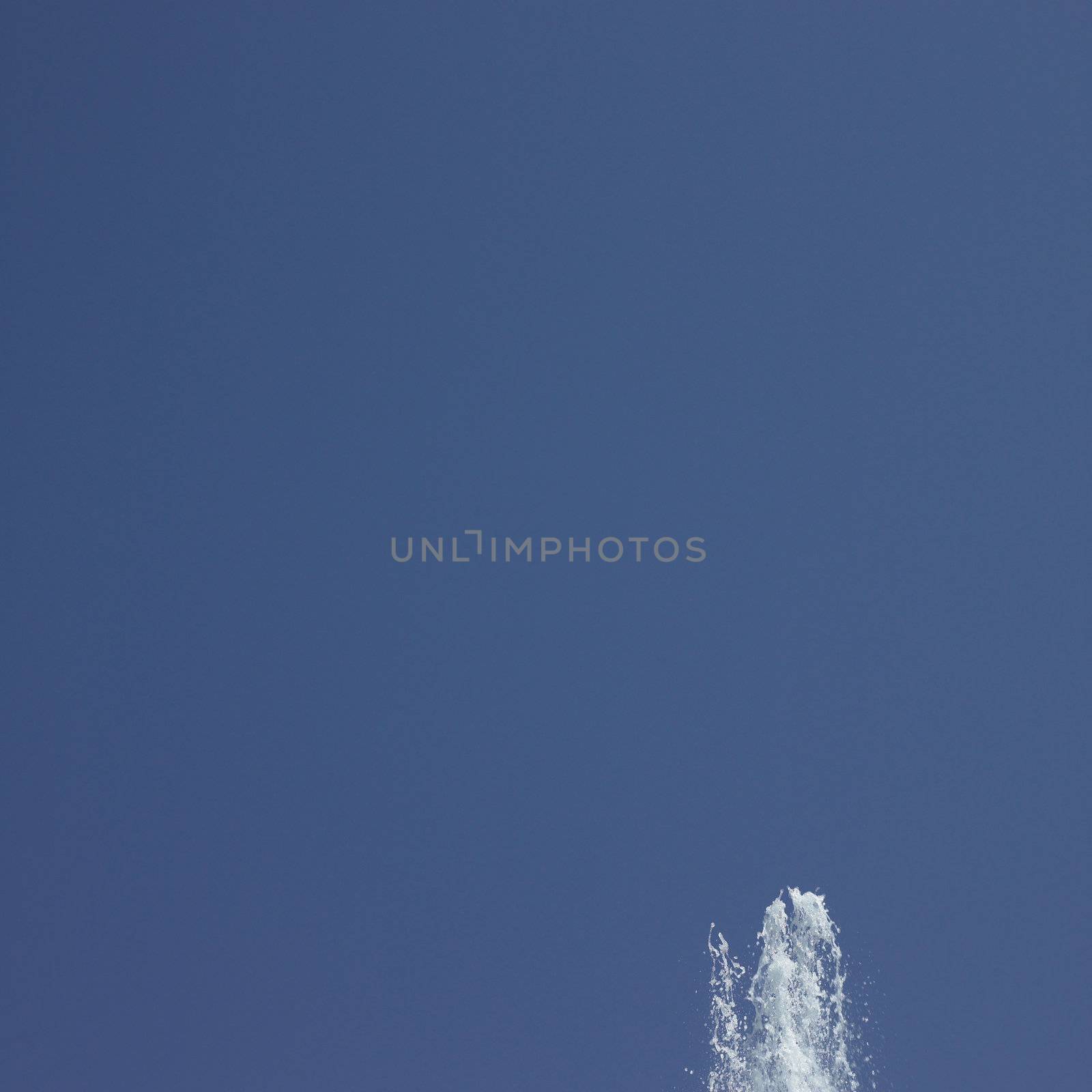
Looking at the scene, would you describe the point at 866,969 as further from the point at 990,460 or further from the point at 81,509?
the point at 81,509

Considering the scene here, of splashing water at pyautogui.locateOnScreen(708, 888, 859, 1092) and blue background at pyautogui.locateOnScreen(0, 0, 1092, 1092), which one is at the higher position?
blue background at pyautogui.locateOnScreen(0, 0, 1092, 1092)

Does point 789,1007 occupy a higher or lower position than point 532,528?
lower

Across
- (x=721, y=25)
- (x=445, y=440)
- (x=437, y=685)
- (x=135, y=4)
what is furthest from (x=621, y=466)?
(x=135, y=4)

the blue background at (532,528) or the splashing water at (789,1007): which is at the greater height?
the blue background at (532,528)
